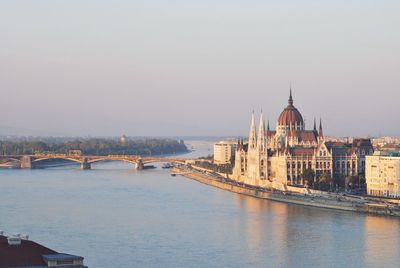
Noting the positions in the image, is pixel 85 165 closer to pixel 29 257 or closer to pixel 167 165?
pixel 167 165

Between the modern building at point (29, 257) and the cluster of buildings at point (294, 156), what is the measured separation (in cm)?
1907

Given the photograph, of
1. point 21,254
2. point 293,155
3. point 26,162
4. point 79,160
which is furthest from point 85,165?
point 21,254

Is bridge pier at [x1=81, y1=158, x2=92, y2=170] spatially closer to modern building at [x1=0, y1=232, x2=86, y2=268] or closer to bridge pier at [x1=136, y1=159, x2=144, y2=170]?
bridge pier at [x1=136, y1=159, x2=144, y2=170]

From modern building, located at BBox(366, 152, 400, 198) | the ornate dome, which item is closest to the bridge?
the ornate dome

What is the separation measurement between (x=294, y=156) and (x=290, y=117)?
572 cm

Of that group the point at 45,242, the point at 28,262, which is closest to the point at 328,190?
the point at 45,242

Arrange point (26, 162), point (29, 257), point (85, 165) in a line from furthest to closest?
point (26, 162) < point (85, 165) < point (29, 257)

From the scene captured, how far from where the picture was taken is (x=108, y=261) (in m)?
14.2

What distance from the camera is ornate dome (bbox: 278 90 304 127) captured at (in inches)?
1510

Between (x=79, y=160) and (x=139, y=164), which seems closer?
(x=139, y=164)

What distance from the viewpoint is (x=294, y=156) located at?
3297 centimetres

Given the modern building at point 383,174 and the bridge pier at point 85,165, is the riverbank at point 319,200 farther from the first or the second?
the bridge pier at point 85,165

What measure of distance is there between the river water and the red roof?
4.20 meters

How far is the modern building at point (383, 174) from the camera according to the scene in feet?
86.5
